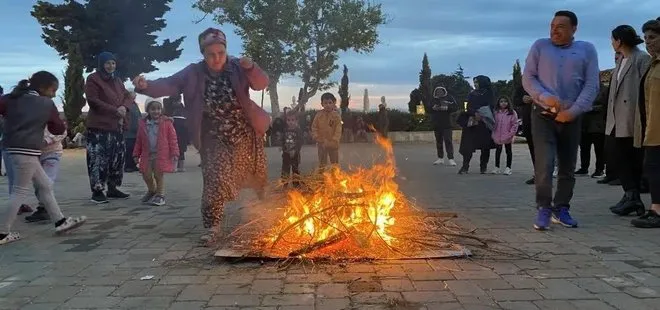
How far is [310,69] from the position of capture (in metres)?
29.0

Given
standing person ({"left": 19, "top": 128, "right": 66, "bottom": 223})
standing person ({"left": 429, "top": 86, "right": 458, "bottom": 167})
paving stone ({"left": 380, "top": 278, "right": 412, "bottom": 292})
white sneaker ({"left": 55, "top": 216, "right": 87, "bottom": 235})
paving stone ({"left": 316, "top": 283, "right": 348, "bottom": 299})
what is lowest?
paving stone ({"left": 316, "top": 283, "right": 348, "bottom": 299})

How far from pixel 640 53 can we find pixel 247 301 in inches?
203

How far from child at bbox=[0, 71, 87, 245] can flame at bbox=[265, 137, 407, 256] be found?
237 centimetres

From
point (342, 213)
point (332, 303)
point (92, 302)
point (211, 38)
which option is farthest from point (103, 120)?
point (332, 303)

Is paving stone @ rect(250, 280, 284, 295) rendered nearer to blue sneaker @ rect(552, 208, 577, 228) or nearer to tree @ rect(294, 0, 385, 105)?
blue sneaker @ rect(552, 208, 577, 228)

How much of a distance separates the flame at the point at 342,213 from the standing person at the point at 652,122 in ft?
8.54

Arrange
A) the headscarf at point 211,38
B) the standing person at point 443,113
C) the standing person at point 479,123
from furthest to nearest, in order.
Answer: the standing person at point 443,113 < the standing person at point 479,123 < the headscarf at point 211,38

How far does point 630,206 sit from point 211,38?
475 centimetres

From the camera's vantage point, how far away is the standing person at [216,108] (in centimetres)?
495

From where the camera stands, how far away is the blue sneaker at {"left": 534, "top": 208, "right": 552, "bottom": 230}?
5297 mm

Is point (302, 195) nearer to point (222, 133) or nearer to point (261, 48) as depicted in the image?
point (222, 133)

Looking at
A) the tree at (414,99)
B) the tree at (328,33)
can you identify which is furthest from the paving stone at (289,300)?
the tree at (414,99)

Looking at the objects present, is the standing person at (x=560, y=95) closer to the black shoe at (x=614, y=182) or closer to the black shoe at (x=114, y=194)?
the black shoe at (x=614, y=182)

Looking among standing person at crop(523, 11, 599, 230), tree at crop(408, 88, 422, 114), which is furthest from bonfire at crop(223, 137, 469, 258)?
tree at crop(408, 88, 422, 114)
